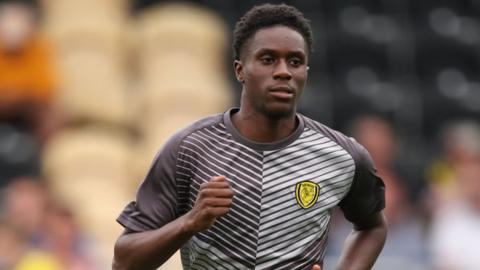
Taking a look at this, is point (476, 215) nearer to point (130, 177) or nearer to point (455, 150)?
point (455, 150)

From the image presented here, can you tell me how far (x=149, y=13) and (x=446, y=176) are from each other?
11.9 feet

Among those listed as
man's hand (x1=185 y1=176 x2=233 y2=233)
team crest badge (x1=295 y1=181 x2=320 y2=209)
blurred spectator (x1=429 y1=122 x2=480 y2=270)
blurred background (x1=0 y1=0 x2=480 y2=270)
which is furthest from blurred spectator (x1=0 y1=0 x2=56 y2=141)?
man's hand (x1=185 y1=176 x2=233 y2=233)

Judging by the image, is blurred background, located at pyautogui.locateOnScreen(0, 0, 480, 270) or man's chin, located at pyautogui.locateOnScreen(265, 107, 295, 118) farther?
blurred background, located at pyautogui.locateOnScreen(0, 0, 480, 270)

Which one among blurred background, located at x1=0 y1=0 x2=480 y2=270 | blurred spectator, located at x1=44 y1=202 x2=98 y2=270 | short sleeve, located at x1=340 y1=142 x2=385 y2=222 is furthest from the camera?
blurred background, located at x1=0 y1=0 x2=480 y2=270

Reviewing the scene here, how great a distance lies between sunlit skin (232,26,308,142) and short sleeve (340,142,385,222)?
34 centimetres

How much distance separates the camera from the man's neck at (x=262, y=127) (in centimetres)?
531

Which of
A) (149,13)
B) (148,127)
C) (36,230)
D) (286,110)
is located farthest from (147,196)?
(149,13)

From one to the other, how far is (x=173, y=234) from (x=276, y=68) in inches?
26.7

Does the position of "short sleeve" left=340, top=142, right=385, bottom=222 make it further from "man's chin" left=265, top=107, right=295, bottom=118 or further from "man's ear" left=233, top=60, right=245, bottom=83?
"man's ear" left=233, top=60, right=245, bottom=83

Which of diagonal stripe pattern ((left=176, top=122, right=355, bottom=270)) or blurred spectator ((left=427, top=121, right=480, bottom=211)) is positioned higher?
diagonal stripe pattern ((left=176, top=122, right=355, bottom=270))

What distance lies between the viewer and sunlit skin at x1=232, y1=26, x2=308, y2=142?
516cm

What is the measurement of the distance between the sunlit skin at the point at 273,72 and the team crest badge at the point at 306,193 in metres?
0.23

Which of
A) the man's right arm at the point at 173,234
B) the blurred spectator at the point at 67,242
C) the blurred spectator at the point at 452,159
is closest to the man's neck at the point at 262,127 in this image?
the man's right arm at the point at 173,234

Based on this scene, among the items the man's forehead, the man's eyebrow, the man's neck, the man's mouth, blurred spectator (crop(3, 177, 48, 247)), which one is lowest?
blurred spectator (crop(3, 177, 48, 247))
